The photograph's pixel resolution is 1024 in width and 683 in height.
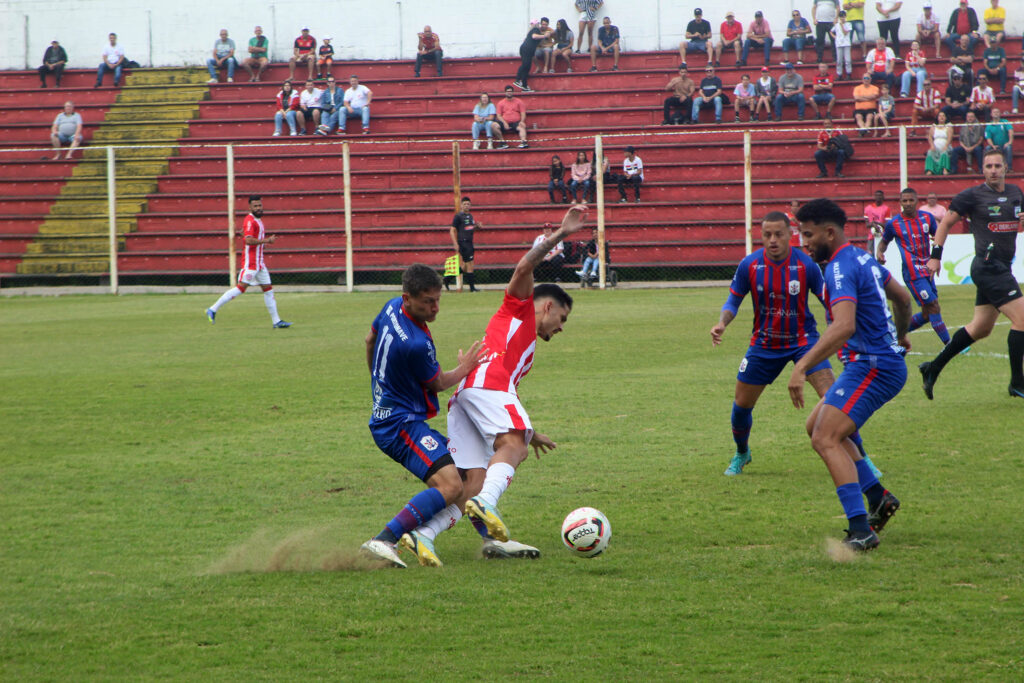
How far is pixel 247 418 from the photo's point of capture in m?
11.0

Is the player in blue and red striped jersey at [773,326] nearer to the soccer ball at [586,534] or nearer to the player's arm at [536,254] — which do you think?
the player's arm at [536,254]

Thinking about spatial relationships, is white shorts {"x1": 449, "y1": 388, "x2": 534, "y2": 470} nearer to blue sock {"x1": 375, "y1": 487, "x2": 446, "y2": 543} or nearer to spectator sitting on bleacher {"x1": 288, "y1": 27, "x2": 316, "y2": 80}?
blue sock {"x1": 375, "y1": 487, "x2": 446, "y2": 543}

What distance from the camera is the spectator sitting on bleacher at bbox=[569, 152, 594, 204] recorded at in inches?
1171

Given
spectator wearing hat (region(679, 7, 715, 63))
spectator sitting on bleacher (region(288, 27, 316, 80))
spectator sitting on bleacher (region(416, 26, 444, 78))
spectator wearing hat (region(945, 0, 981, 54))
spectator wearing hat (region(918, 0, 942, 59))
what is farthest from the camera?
spectator sitting on bleacher (region(288, 27, 316, 80))

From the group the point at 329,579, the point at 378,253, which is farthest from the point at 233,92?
the point at 329,579

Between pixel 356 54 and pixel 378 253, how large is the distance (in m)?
10.6

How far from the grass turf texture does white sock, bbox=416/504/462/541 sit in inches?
8.8

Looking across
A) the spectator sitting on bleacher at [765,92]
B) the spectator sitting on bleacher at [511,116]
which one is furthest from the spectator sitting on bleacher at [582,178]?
the spectator sitting on bleacher at [765,92]

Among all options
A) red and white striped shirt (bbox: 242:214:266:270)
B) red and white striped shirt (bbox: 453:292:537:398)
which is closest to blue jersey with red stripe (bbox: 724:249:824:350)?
red and white striped shirt (bbox: 453:292:537:398)

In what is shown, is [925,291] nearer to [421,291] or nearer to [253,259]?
[421,291]

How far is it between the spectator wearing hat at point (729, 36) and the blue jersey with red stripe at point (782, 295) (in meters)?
27.7

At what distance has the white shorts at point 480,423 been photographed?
643 cm

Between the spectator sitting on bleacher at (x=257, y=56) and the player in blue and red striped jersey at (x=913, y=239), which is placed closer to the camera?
the player in blue and red striped jersey at (x=913, y=239)

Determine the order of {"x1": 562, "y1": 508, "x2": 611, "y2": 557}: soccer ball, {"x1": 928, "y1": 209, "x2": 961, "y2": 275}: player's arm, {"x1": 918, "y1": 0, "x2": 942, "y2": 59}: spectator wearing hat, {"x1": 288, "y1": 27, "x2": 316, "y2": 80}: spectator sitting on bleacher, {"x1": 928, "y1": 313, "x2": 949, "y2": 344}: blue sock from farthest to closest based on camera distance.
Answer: {"x1": 288, "y1": 27, "x2": 316, "y2": 80}: spectator sitting on bleacher, {"x1": 918, "y1": 0, "x2": 942, "y2": 59}: spectator wearing hat, {"x1": 928, "y1": 313, "x2": 949, "y2": 344}: blue sock, {"x1": 928, "y1": 209, "x2": 961, "y2": 275}: player's arm, {"x1": 562, "y1": 508, "x2": 611, "y2": 557}: soccer ball
